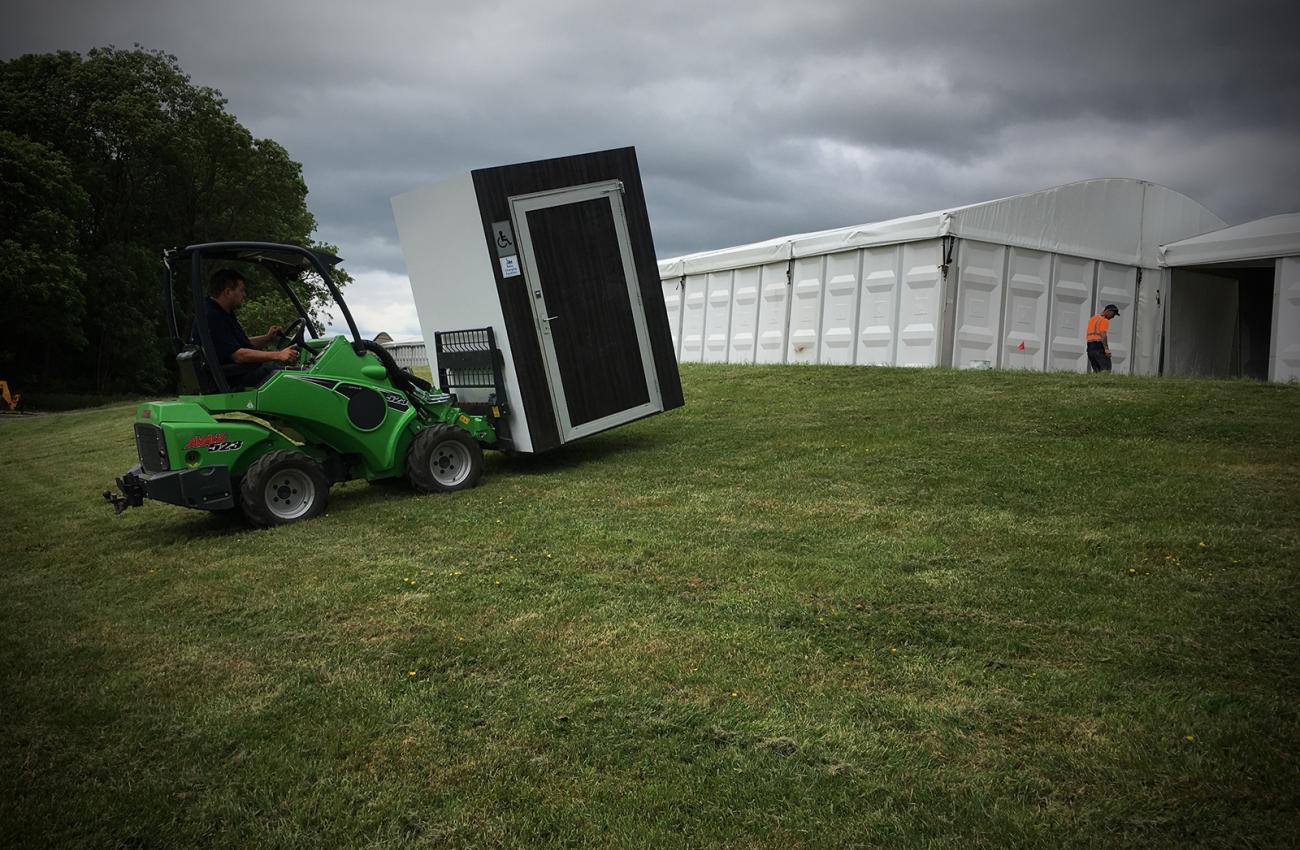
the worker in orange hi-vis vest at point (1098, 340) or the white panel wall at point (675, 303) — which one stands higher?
the white panel wall at point (675, 303)

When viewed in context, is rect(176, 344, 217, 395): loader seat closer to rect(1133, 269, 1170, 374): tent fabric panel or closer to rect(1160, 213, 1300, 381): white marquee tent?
rect(1160, 213, 1300, 381): white marquee tent

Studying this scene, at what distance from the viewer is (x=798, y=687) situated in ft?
11.9

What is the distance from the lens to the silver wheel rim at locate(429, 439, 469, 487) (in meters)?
8.16

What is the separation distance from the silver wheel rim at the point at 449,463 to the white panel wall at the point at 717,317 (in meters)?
11.9

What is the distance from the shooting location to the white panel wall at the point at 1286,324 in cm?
1493

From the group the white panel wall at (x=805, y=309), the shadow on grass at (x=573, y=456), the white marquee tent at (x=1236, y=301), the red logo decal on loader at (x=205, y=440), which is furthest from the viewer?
the white panel wall at (x=805, y=309)

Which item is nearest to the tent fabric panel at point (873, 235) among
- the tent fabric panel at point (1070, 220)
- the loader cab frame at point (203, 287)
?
the tent fabric panel at point (1070, 220)

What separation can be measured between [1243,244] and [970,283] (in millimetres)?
5890

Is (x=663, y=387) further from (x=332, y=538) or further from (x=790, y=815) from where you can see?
(x=790, y=815)

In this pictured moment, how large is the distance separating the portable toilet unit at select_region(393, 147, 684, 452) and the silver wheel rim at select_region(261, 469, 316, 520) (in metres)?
2.17

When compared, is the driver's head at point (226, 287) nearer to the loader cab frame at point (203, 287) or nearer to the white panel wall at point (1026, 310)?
the loader cab frame at point (203, 287)

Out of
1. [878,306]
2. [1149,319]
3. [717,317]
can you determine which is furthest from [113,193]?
[1149,319]

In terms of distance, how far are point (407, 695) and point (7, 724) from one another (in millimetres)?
1672

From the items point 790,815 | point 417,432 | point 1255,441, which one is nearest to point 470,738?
point 790,815
